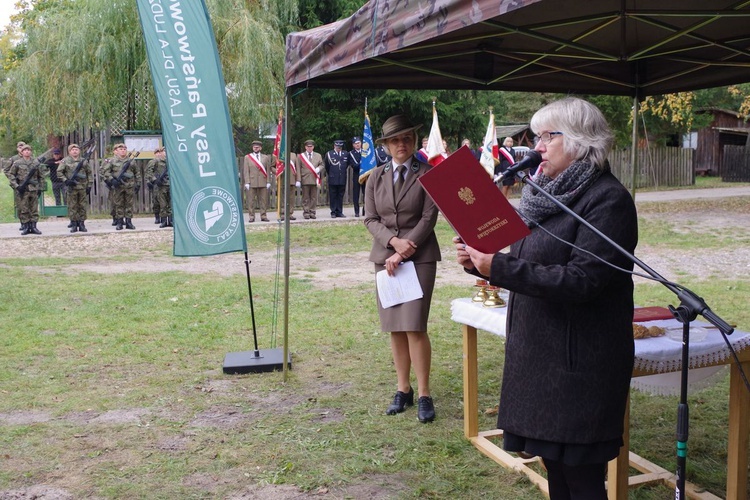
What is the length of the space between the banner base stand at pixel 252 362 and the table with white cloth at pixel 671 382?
2.59m

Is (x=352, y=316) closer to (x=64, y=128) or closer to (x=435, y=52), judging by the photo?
(x=435, y=52)

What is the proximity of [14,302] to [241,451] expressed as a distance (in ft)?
20.5

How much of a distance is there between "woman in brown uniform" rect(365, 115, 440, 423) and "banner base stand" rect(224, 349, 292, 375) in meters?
1.69

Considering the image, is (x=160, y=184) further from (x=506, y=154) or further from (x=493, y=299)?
(x=493, y=299)

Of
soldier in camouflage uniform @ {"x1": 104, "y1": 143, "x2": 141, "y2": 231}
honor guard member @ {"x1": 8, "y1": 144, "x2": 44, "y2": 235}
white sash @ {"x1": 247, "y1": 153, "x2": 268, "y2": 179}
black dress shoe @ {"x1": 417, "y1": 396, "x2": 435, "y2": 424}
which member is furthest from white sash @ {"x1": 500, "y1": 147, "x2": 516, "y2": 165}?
black dress shoe @ {"x1": 417, "y1": 396, "x2": 435, "y2": 424}

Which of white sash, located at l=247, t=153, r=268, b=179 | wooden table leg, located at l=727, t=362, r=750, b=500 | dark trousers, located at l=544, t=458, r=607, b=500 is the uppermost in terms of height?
white sash, located at l=247, t=153, r=268, b=179

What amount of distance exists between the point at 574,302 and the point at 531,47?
306cm

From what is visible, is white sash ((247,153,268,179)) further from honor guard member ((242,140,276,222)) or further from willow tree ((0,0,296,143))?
willow tree ((0,0,296,143))

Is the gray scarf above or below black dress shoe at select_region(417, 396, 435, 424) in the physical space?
above

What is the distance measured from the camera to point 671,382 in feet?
13.5

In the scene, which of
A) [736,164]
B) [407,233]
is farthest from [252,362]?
[736,164]

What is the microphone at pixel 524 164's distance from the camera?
8.23ft

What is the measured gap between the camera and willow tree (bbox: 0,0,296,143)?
69.1ft

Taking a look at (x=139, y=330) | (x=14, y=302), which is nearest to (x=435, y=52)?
(x=139, y=330)
